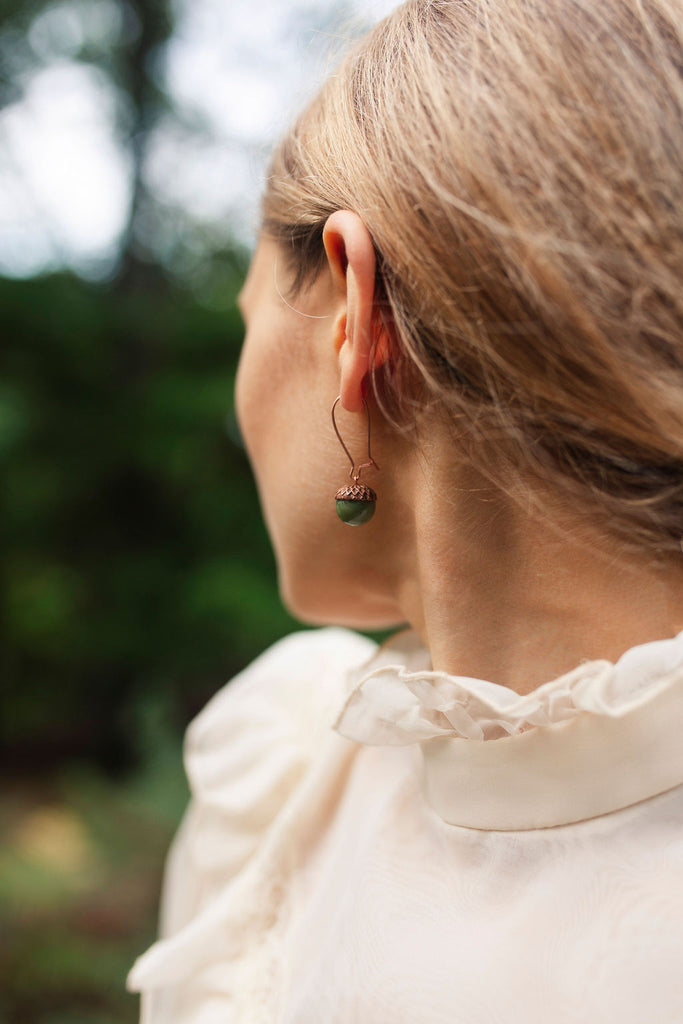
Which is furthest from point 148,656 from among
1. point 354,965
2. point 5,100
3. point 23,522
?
point 354,965

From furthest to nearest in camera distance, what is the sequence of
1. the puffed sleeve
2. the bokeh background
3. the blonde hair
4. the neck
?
1. the bokeh background
2. the puffed sleeve
3. the neck
4. the blonde hair

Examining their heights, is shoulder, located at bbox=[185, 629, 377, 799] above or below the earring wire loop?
below

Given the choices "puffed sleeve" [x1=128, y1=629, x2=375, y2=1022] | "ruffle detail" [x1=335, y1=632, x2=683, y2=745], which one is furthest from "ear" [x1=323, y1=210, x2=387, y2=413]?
"puffed sleeve" [x1=128, y1=629, x2=375, y2=1022]

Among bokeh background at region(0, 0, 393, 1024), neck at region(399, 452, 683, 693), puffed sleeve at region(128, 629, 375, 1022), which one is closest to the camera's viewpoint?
neck at region(399, 452, 683, 693)

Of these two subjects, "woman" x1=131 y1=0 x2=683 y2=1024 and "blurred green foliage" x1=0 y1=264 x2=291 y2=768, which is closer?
"woman" x1=131 y1=0 x2=683 y2=1024

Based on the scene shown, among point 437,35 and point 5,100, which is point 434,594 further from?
point 5,100

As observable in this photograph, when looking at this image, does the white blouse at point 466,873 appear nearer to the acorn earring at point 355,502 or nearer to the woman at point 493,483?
the woman at point 493,483

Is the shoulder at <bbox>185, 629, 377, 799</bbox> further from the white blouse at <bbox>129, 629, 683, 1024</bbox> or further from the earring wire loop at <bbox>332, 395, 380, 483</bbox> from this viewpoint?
the earring wire loop at <bbox>332, 395, 380, 483</bbox>

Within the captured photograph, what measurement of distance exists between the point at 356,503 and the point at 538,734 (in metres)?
0.28

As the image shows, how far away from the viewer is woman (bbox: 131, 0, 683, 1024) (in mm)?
632

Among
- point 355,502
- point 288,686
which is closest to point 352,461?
point 355,502

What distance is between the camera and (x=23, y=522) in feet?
9.97

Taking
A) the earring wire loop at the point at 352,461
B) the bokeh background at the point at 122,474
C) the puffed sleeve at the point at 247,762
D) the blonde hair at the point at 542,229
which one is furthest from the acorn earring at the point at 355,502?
the bokeh background at the point at 122,474

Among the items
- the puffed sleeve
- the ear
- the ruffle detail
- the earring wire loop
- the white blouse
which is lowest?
the puffed sleeve
